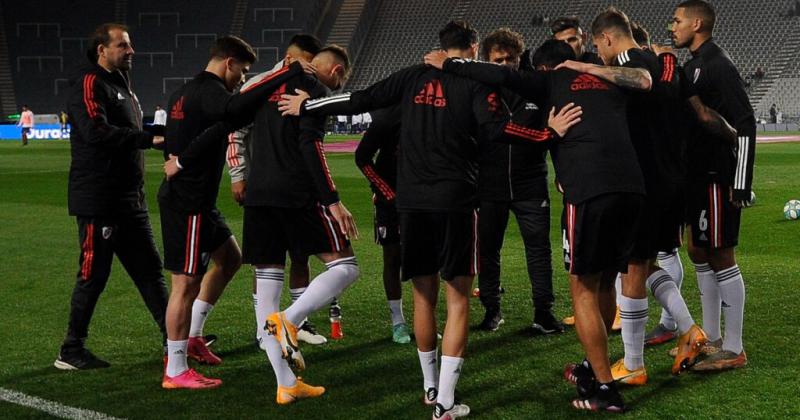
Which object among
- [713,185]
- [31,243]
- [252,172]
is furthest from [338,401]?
[31,243]

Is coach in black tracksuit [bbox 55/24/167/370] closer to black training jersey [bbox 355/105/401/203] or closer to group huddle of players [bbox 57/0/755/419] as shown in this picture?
group huddle of players [bbox 57/0/755/419]

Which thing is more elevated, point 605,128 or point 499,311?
point 605,128

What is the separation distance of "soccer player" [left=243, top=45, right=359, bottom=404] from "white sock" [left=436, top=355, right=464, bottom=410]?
2.53ft

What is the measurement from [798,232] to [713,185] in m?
6.40

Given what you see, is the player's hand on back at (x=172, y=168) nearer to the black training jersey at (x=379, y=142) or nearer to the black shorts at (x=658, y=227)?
the black training jersey at (x=379, y=142)

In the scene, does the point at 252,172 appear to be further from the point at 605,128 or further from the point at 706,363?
the point at 706,363

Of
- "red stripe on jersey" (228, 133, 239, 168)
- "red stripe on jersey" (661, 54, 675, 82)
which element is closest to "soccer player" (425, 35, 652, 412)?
"red stripe on jersey" (661, 54, 675, 82)

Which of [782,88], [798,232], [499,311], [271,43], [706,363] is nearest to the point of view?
[706,363]

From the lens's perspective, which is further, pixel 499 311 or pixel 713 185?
pixel 499 311

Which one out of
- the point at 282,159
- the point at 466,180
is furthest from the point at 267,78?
the point at 466,180

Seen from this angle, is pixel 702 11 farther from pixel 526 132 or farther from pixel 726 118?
pixel 526 132

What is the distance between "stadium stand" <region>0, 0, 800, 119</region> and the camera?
55.5 meters

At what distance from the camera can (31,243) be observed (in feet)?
38.6

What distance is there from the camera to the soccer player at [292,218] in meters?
4.92
